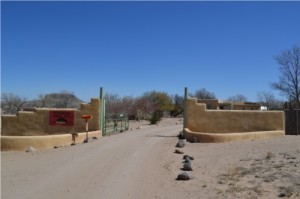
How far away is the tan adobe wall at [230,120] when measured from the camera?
25.5 meters

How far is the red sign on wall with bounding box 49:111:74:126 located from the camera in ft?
90.1

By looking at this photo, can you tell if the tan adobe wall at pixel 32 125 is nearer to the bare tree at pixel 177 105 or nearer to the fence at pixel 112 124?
the fence at pixel 112 124

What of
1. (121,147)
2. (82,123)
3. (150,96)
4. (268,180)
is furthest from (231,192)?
(150,96)

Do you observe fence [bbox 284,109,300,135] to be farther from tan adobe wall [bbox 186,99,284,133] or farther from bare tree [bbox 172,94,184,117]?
bare tree [bbox 172,94,184,117]

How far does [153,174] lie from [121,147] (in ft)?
22.5

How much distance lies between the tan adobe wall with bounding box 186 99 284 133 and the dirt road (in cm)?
584

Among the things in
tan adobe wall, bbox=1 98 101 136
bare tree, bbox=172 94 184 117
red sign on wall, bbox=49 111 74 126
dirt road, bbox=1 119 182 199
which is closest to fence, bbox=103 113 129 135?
tan adobe wall, bbox=1 98 101 136

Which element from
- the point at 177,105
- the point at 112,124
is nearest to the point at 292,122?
the point at 112,124

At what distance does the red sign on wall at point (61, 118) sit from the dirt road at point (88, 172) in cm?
658

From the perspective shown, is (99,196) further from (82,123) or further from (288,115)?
(288,115)

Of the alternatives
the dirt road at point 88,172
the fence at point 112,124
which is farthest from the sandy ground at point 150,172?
the fence at point 112,124

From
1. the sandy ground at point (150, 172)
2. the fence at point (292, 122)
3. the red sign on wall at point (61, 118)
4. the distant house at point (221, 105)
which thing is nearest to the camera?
the sandy ground at point (150, 172)

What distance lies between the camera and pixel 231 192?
11.2 meters

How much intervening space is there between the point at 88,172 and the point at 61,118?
46.0 feet
